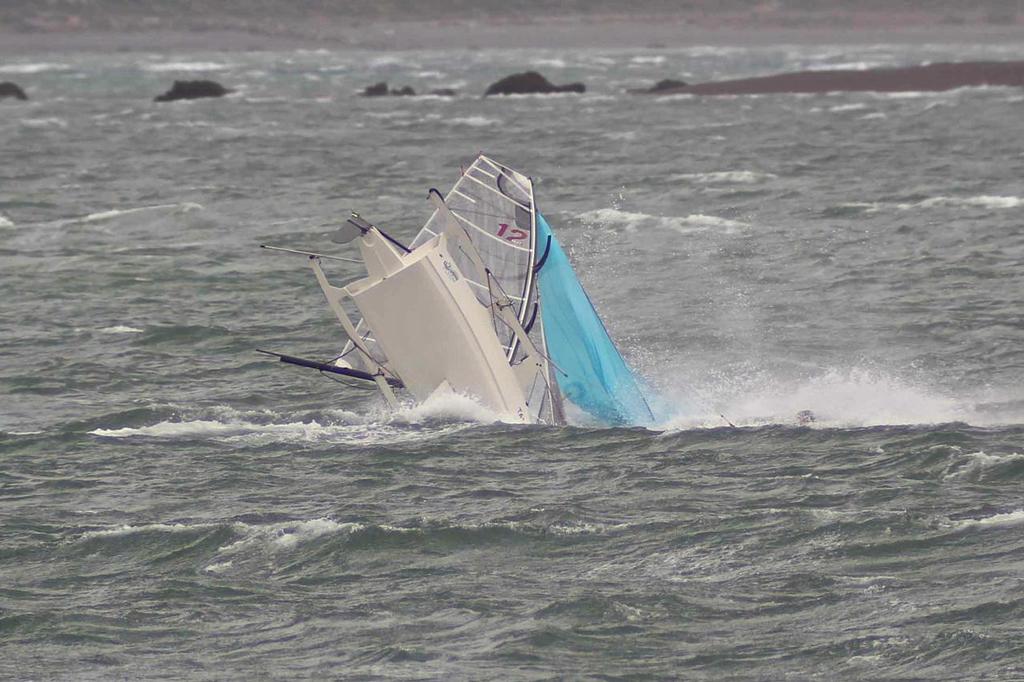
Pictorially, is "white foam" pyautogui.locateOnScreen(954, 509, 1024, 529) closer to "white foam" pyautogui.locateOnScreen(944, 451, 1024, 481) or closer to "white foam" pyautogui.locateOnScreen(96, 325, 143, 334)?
"white foam" pyautogui.locateOnScreen(944, 451, 1024, 481)

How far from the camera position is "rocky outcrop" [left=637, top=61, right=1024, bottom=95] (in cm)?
10838

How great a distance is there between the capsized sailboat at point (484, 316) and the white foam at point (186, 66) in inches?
5583

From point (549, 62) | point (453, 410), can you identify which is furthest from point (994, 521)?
point (549, 62)

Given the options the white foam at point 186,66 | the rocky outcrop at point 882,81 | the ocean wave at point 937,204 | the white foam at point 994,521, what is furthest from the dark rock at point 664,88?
the white foam at point 994,521

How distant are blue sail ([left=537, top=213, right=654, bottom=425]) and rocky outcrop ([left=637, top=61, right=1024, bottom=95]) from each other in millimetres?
79192

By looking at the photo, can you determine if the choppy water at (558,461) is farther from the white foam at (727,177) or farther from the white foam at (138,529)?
the white foam at (727,177)

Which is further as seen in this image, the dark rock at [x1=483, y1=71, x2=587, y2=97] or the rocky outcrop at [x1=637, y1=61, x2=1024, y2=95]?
the dark rock at [x1=483, y1=71, x2=587, y2=97]

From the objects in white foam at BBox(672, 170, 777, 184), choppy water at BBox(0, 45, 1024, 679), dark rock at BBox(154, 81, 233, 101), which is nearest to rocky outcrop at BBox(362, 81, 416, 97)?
dark rock at BBox(154, 81, 233, 101)

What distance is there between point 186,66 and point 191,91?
2513 inches

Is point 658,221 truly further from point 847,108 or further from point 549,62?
point 549,62

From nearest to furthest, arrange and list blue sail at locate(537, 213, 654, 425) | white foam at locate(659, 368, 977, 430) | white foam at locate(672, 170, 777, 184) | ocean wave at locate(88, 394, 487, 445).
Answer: ocean wave at locate(88, 394, 487, 445), white foam at locate(659, 368, 977, 430), blue sail at locate(537, 213, 654, 425), white foam at locate(672, 170, 777, 184)

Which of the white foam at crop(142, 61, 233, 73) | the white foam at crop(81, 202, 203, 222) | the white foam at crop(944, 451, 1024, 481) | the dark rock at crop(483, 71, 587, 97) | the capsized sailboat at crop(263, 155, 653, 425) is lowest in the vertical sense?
the white foam at crop(142, 61, 233, 73)

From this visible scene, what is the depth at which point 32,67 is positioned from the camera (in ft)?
599

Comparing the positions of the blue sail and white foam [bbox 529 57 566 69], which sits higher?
the blue sail
